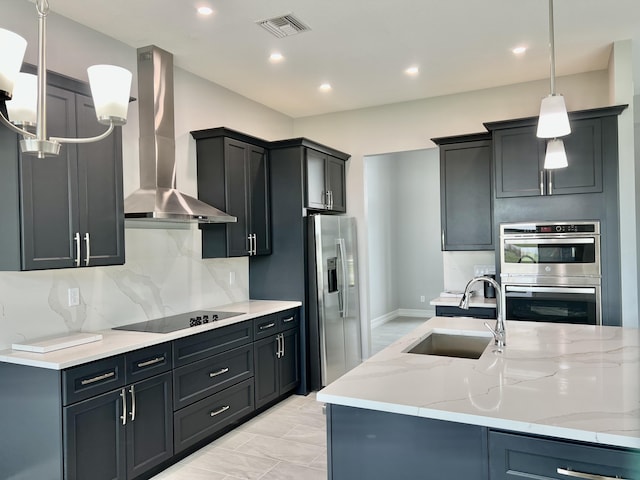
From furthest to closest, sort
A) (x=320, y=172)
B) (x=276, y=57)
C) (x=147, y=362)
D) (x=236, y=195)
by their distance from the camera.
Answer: (x=320, y=172) < (x=236, y=195) < (x=276, y=57) < (x=147, y=362)

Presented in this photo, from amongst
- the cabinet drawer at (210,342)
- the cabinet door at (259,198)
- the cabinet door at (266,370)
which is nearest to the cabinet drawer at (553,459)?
the cabinet drawer at (210,342)

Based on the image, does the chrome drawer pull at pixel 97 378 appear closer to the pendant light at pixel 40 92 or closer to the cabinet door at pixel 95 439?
the cabinet door at pixel 95 439

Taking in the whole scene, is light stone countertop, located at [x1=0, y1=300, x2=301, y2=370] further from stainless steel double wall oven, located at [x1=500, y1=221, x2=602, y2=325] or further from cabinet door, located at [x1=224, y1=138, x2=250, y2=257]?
stainless steel double wall oven, located at [x1=500, y1=221, x2=602, y2=325]

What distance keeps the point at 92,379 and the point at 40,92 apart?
1.65 meters

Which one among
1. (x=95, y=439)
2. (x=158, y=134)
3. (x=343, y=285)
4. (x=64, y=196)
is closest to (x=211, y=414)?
(x=95, y=439)

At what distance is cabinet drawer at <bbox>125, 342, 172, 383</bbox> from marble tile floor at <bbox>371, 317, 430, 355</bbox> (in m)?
3.59

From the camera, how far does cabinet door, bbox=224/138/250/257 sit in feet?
13.4

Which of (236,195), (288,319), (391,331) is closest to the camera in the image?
(236,195)

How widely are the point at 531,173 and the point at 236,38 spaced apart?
8.71 feet

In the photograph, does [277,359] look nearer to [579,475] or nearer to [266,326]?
[266,326]

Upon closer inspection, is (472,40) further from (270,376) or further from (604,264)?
(270,376)

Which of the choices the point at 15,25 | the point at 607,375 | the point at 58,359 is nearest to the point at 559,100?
the point at 607,375

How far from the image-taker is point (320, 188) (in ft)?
16.0

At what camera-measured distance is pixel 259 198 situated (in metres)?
4.50
